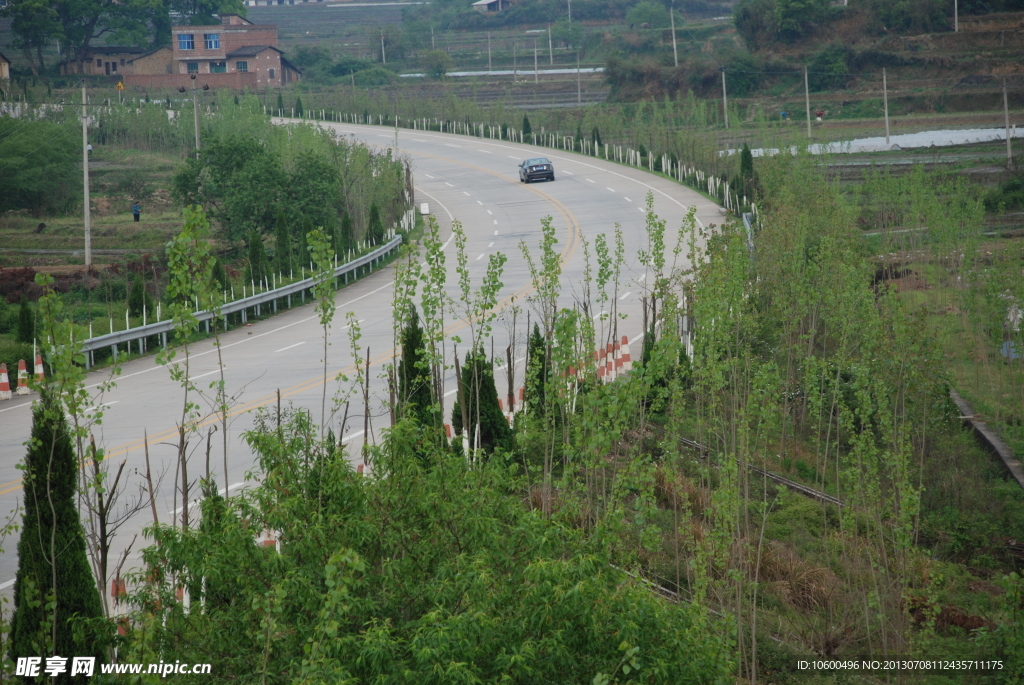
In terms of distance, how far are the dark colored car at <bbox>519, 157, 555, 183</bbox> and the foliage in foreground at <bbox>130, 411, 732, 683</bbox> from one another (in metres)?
47.6

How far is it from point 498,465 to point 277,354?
1761 centimetres

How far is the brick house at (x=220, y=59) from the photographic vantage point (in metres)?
101

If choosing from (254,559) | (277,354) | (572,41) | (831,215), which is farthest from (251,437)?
(572,41)

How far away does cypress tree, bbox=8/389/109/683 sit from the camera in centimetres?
966

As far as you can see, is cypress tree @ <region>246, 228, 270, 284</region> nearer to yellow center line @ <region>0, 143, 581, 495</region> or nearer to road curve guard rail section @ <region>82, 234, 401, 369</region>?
road curve guard rail section @ <region>82, 234, 401, 369</region>

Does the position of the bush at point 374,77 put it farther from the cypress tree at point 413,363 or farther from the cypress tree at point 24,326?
the cypress tree at point 413,363

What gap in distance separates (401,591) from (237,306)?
22978 millimetres

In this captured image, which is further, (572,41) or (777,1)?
(572,41)

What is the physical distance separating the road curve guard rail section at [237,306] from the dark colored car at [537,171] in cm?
1579

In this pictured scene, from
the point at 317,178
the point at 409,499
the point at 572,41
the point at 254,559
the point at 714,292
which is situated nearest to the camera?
the point at 254,559

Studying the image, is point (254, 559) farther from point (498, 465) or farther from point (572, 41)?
point (572, 41)

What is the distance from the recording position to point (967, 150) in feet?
207

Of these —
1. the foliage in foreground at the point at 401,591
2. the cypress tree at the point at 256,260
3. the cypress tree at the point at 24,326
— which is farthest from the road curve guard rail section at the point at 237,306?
the foliage in foreground at the point at 401,591

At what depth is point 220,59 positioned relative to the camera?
335ft
